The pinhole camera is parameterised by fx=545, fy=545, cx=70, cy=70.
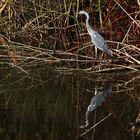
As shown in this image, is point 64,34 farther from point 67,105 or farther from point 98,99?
point 67,105

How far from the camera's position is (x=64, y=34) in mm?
10383

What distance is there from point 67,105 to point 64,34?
195 inches

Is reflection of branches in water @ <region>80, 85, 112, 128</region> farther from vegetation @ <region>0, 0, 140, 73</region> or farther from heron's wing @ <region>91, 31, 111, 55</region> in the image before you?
heron's wing @ <region>91, 31, 111, 55</region>

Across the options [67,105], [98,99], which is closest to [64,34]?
[98,99]

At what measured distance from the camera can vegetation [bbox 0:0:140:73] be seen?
23.6 ft

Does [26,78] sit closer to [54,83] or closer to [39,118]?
[54,83]

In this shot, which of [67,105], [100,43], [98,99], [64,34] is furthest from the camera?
[64,34]

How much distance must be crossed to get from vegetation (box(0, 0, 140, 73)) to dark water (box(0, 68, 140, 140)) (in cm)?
23

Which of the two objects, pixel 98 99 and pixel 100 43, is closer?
pixel 98 99

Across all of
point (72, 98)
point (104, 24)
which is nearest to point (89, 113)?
point (72, 98)

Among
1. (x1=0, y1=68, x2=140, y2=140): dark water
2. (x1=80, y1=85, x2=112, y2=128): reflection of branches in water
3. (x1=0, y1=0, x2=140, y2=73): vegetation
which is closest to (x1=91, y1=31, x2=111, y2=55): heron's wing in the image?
(x1=0, y1=0, x2=140, y2=73): vegetation

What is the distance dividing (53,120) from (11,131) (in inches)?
17.7

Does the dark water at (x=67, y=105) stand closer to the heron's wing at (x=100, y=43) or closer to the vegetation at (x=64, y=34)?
the vegetation at (x=64, y=34)

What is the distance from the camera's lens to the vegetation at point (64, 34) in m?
7.19
